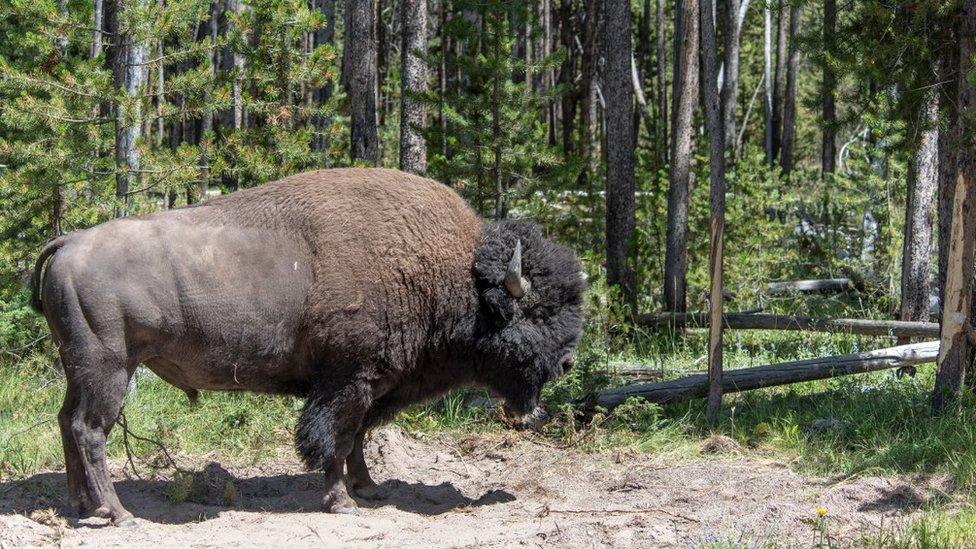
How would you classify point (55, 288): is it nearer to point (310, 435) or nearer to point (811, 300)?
point (310, 435)

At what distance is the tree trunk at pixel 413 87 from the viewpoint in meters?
10.3

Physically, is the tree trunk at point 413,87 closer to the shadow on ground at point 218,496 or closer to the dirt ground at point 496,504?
the dirt ground at point 496,504

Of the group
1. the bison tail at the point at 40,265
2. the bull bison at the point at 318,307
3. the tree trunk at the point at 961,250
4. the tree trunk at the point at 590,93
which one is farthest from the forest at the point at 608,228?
the tree trunk at the point at 590,93

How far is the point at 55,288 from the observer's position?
5.67 metres

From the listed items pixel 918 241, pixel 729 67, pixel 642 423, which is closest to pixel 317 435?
pixel 642 423

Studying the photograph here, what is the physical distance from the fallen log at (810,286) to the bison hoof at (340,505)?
918 cm

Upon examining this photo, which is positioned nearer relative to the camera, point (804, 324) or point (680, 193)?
point (804, 324)

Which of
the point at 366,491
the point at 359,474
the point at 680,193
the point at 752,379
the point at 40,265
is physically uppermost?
the point at 680,193

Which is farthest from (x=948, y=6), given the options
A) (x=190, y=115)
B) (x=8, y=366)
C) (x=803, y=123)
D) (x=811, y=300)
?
(x=803, y=123)

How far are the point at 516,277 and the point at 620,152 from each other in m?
5.29

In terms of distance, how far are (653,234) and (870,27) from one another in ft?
A: 23.9

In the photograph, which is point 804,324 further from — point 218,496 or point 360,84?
point 218,496

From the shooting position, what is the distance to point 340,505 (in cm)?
634

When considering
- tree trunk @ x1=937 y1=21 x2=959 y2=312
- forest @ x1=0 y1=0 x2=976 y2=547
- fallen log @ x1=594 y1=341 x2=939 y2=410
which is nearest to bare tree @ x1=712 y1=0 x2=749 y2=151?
forest @ x1=0 y1=0 x2=976 y2=547
